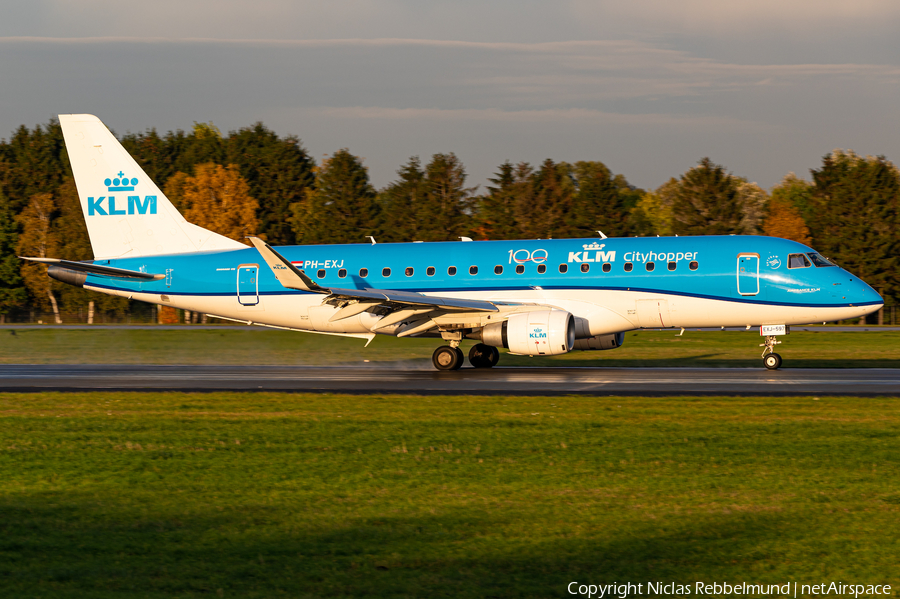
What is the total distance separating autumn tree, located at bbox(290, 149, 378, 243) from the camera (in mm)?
86000

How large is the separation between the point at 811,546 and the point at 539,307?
2039 cm

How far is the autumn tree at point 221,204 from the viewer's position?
8081cm

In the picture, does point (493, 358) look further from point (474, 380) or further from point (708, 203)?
point (708, 203)

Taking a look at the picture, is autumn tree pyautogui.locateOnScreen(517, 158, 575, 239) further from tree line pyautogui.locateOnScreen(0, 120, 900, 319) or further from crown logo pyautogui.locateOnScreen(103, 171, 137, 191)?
crown logo pyautogui.locateOnScreen(103, 171, 137, 191)

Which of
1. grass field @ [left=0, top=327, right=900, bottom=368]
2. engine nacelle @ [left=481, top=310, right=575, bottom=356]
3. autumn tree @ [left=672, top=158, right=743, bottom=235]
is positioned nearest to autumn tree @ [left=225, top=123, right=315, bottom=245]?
autumn tree @ [left=672, top=158, right=743, bottom=235]

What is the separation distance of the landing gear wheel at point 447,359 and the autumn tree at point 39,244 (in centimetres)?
6391

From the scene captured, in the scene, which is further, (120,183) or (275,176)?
(275,176)

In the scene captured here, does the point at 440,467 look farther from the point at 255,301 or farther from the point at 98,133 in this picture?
the point at 98,133

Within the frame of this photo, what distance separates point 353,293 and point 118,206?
37.8ft

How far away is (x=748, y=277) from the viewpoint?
27.2 meters

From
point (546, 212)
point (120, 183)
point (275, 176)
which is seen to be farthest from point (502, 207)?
point (120, 183)

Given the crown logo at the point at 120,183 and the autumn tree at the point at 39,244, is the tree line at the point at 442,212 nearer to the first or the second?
the autumn tree at the point at 39,244

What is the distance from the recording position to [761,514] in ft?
30.1

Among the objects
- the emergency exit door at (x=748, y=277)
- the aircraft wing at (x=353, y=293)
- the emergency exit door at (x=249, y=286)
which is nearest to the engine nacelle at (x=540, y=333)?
the aircraft wing at (x=353, y=293)
